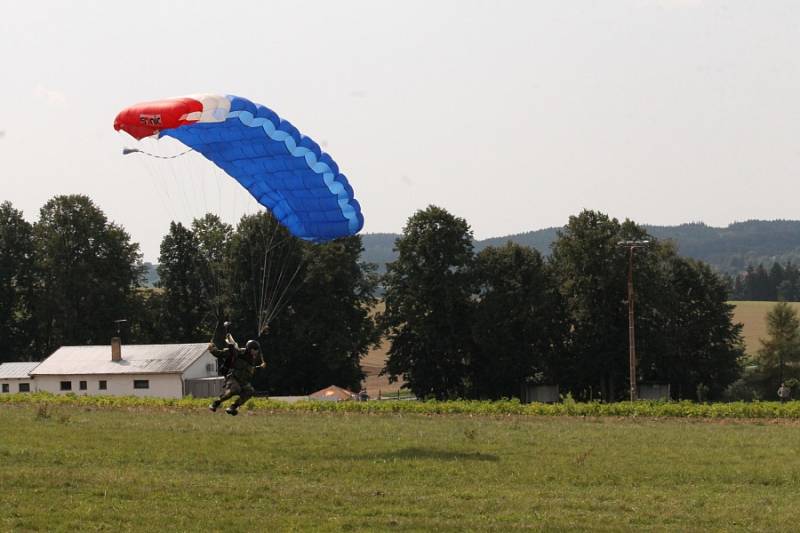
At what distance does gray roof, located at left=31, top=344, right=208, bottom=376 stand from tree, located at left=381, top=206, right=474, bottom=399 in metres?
13.0

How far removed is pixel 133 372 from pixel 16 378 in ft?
38.5

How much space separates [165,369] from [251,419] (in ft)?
113

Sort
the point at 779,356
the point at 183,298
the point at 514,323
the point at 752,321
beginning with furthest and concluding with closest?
the point at 752,321
the point at 183,298
the point at 779,356
the point at 514,323

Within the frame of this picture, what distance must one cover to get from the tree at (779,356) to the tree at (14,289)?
192 feet

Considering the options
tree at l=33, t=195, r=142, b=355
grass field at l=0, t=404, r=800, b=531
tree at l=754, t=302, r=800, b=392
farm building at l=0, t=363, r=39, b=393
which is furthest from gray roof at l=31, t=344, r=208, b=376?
tree at l=754, t=302, r=800, b=392

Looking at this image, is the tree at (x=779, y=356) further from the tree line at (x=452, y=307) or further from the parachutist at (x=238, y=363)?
the parachutist at (x=238, y=363)

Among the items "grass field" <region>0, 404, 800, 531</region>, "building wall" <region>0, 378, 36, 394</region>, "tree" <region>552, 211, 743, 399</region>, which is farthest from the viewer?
"building wall" <region>0, 378, 36, 394</region>

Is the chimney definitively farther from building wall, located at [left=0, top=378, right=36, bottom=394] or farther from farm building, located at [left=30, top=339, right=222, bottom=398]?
building wall, located at [left=0, top=378, right=36, bottom=394]

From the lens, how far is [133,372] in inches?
2687

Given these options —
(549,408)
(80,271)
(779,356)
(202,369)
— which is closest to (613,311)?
(779,356)

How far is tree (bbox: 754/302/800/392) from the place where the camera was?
86.3 metres

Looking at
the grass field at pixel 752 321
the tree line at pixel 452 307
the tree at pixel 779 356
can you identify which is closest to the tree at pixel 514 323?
the tree line at pixel 452 307

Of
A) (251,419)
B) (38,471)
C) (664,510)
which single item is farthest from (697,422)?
(38,471)

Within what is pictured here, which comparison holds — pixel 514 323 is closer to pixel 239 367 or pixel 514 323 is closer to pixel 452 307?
pixel 452 307
